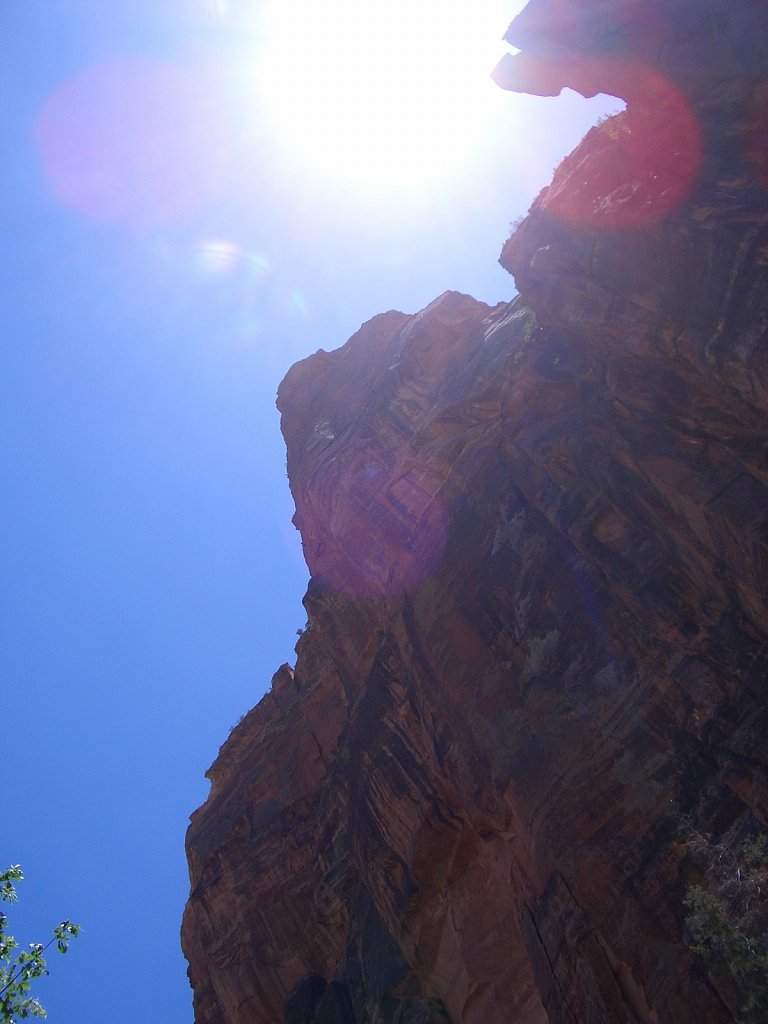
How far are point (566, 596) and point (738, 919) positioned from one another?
329 inches

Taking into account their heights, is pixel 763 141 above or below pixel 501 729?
above

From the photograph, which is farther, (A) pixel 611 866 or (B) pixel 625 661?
(B) pixel 625 661

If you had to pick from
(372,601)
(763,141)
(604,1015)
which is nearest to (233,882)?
(372,601)

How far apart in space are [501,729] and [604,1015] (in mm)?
6539

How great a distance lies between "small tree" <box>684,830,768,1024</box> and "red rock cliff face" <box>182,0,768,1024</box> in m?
0.69

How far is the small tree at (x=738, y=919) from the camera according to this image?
500 inches

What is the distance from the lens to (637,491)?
65.1 ft

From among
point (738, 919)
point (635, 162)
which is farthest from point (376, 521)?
point (738, 919)

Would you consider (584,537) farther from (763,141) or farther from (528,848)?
(763,141)

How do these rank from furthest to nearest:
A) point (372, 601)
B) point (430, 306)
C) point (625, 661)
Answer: point (430, 306) → point (372, 601) → point (625, 661)

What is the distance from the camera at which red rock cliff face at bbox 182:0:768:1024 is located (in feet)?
54.9

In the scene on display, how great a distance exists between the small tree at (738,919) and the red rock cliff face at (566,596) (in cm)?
69

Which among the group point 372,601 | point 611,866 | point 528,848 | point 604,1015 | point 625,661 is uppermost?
point 372,601

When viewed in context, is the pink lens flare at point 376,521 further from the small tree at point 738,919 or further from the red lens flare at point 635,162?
the small tree at point 738,919
